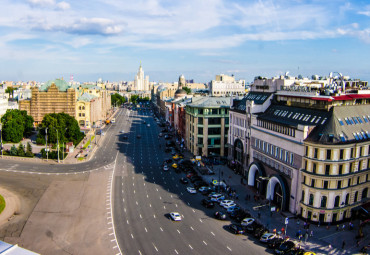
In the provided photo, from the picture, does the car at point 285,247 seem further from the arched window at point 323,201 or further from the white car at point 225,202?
the white car at point 225,202

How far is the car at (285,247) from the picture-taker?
4432 cm

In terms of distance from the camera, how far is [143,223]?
53.7 metres

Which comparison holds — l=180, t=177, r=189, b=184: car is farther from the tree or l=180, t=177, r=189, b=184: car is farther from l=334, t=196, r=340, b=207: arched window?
the tree

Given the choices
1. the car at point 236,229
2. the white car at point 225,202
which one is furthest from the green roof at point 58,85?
the car at point 236,229

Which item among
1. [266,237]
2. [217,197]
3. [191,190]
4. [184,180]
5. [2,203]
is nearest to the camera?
[266,237]

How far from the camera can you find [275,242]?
46.3 m

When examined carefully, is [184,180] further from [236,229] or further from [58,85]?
[58,85]

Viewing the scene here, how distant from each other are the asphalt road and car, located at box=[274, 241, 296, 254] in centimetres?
209

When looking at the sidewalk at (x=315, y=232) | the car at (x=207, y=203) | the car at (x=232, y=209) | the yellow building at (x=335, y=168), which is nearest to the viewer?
the sidewalk at (x=315, y=232)

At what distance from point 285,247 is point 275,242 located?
5.73 feet

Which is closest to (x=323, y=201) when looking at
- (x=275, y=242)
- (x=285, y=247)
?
(x=275, y=242)

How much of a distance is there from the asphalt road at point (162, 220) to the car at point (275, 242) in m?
1.08

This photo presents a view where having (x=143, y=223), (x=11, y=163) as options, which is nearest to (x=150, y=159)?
(x=11, y=163)

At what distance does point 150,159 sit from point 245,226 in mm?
52670
